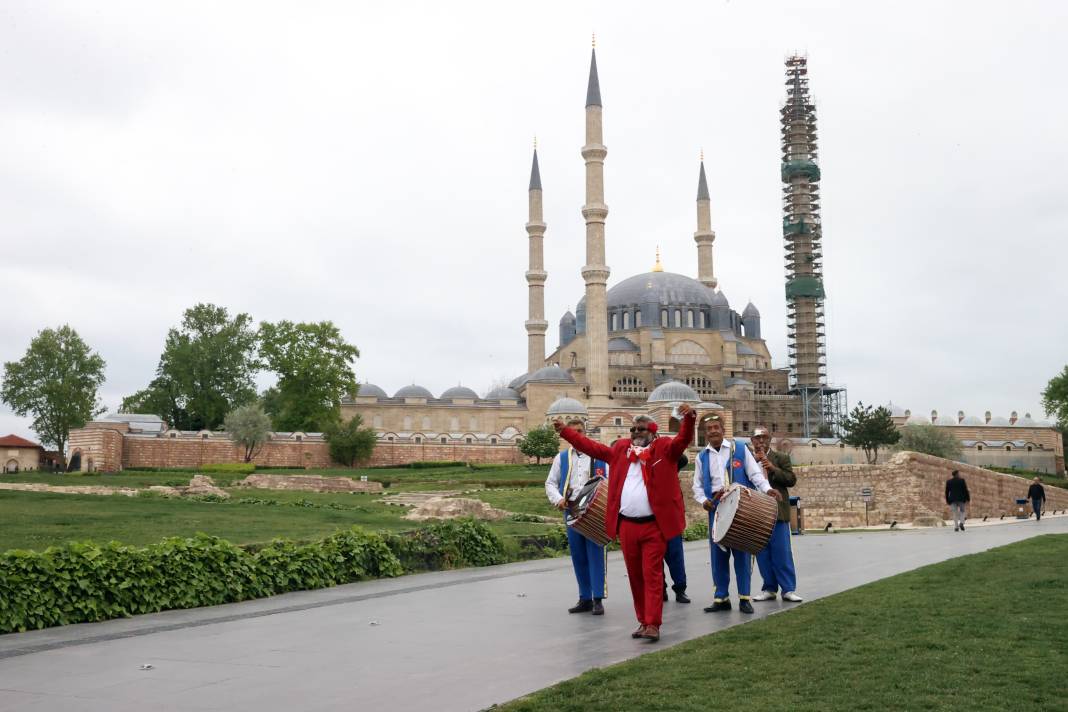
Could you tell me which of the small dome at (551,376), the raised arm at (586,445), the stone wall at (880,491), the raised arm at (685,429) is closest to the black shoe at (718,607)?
the raised arm at (586,445)

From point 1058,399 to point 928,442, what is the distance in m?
11.7

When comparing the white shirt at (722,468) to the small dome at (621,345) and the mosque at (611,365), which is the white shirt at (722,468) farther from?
the small dome at (621,345)

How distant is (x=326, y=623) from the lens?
6.77 meters

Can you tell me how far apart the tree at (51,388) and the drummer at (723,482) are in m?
48.1

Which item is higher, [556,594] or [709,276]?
[709,276]

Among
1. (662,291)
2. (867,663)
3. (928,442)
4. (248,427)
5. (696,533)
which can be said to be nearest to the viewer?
(867,663)

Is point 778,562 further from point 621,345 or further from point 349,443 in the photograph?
point 621,345

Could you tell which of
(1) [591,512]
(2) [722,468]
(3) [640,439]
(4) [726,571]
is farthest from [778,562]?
(3) [640,439]

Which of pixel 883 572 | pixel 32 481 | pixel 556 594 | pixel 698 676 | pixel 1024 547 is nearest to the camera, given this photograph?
pixel 698 676

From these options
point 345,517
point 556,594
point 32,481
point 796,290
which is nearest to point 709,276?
point 796,290

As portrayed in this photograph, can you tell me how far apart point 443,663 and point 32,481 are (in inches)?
1122

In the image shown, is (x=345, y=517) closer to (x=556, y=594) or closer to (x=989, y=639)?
(x=556, y=594)

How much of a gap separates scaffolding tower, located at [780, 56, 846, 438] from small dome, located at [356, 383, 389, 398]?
83.3 feet

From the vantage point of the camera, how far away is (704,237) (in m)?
70.0
